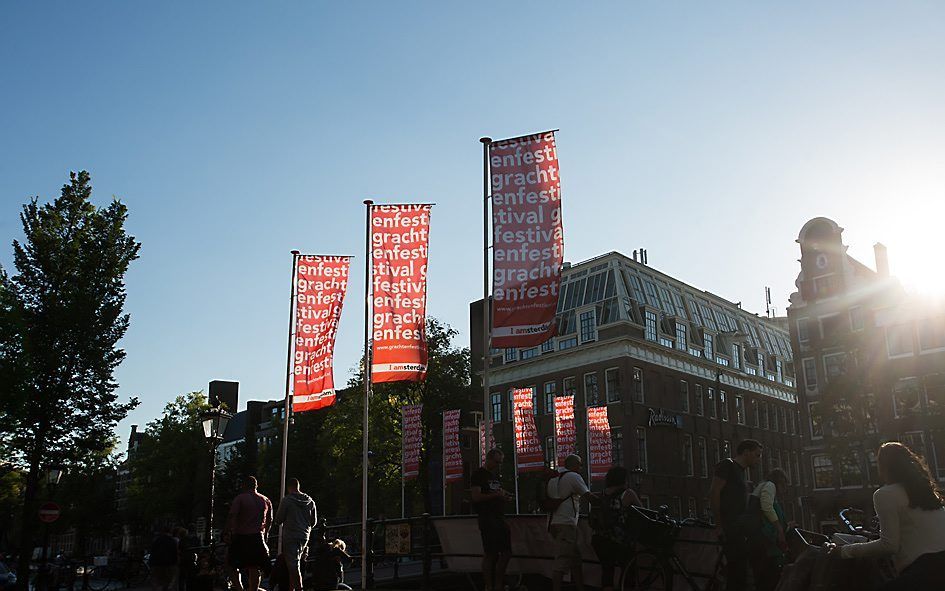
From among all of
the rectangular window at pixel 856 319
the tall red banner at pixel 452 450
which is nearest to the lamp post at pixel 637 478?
the rectangular window at pixel 856 319

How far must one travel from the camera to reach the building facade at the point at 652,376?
5412 centimetres

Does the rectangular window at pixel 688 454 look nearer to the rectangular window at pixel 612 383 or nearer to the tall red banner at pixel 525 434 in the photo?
the rectangular window at pixel 612 383

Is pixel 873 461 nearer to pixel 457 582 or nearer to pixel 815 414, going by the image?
pixel 815 414

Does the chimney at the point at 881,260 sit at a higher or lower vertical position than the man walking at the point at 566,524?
higher

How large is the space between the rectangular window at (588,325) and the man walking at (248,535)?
44.7 metres

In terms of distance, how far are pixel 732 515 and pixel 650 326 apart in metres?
48.7

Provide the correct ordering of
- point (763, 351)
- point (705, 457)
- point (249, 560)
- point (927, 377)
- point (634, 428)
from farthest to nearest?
point (763, 351)
point (705, 457)
point (634, 428)
point (927, 377)
point (249, 560)

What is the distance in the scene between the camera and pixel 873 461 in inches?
1884

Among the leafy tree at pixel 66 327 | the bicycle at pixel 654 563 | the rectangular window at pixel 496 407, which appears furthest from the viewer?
the rectangular window at pixel 496 407

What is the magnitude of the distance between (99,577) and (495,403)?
30460 mm

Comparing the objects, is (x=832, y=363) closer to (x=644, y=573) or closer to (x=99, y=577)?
(x=99, y=577)

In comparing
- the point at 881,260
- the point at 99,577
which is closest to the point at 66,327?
the point at 99,577

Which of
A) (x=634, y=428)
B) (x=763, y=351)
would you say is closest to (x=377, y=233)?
(x=634, y=428)

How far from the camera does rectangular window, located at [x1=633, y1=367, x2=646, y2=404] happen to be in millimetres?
54312
